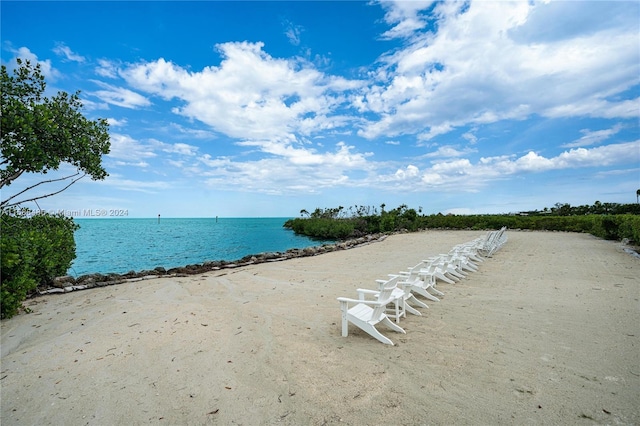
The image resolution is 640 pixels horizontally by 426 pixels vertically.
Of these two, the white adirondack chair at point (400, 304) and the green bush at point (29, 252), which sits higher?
the green bush at point (29, 252)

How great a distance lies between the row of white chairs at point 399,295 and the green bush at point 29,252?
5.73m

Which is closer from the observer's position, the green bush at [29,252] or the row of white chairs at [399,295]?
the row of white chairs at [399,295]

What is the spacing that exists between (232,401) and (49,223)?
25.8ft

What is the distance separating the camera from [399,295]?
530 centimetres

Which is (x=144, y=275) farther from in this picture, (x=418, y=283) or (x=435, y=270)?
(x=435, y=270)

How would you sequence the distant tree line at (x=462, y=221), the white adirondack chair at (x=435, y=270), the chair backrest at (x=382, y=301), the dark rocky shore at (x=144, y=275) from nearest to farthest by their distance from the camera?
the chair backrest at (x=382, y=301) < the white adirondack chair at (x=435, y=270) < the dark rocky shore at (x=144, y=275) < the distant tree line at (x=462, y=221)

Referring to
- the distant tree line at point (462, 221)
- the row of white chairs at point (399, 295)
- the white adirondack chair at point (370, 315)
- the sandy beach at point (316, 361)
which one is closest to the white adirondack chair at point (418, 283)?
the row of white chairs at point (399, 295)

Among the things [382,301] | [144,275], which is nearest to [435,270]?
[382,301]

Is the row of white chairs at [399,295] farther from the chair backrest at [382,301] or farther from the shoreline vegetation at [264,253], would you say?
the shoreline vegetation at [264,253]

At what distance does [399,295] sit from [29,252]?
684 cm

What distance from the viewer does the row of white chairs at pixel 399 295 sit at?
15.0 feet

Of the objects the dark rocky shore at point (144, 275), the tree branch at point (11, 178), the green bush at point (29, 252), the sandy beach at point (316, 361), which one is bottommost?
the sandy beach at point (316, 361)

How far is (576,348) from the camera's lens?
4176 mm

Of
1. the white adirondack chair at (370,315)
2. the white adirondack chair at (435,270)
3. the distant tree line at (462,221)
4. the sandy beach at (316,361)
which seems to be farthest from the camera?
the distant tree line at (462,221)
